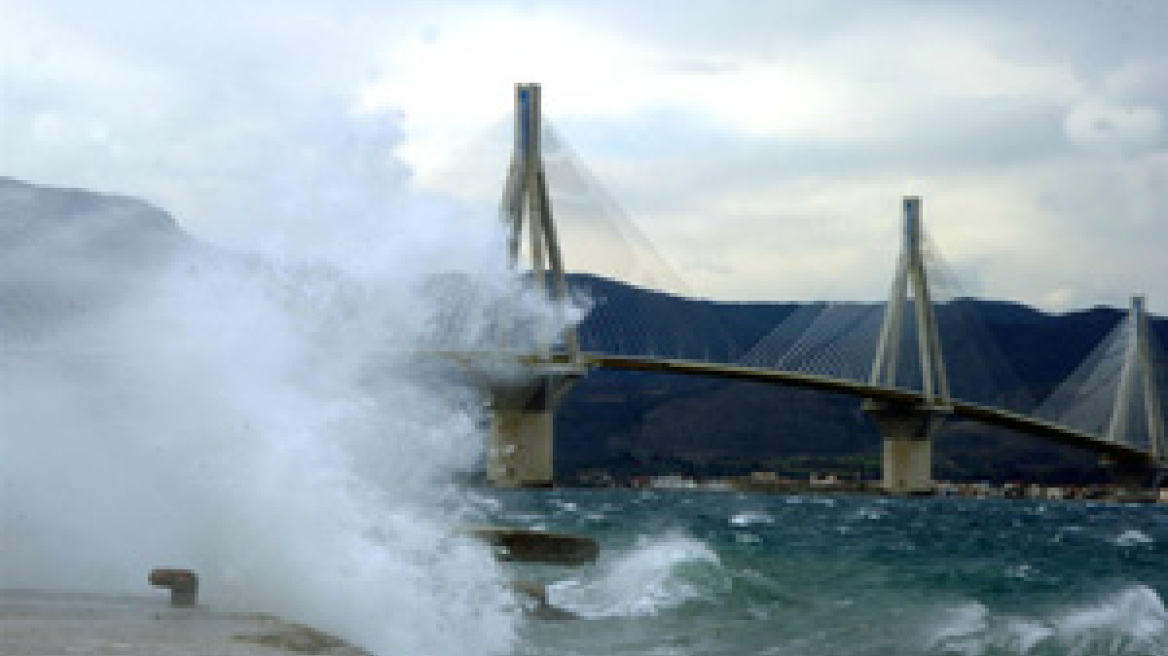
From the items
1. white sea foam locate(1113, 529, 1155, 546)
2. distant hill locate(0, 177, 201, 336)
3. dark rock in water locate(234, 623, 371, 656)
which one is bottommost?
white sea foam locate(1113, 529, 1155, 546)

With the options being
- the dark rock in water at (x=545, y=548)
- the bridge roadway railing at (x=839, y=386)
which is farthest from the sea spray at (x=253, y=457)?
the bridge roadway railing at (x=839, y=386)

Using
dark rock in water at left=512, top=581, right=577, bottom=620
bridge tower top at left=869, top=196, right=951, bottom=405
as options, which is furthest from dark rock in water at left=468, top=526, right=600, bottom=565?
bridge tower top at left=869, top=196, right=951, bottom=405

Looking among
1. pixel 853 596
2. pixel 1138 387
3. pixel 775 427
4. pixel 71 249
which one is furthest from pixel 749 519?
pixel 775 427

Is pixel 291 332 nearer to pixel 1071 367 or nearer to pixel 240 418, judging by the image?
pixel 240 418

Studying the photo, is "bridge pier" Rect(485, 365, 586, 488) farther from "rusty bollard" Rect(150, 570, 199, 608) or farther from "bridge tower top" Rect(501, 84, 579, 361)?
"rusty bollard" Rect(150, 570, 199, 608)

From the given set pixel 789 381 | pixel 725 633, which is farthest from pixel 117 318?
pixel 789 381

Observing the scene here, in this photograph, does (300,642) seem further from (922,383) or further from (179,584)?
(922,383)
